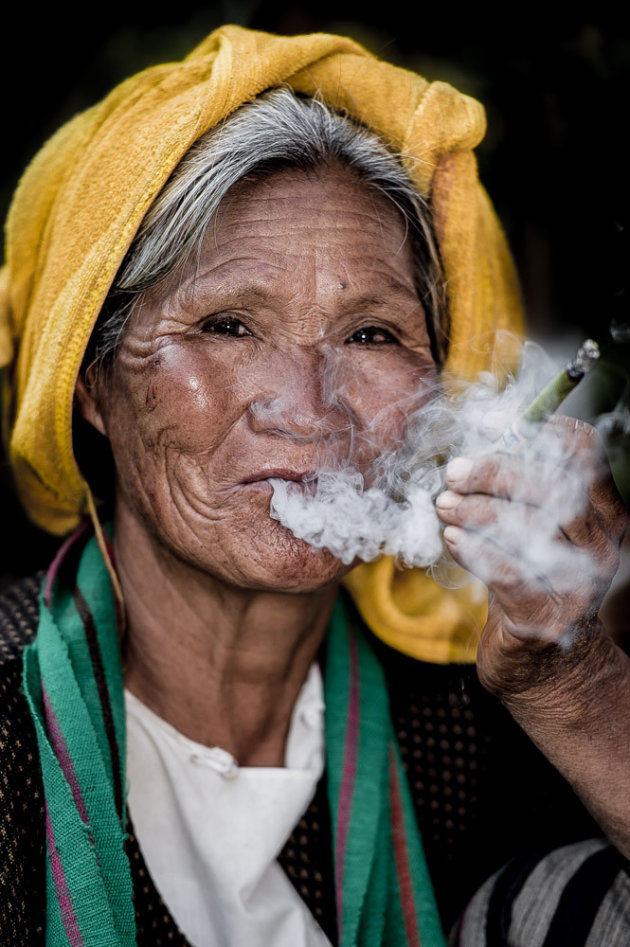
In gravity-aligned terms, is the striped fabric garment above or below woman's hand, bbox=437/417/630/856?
below

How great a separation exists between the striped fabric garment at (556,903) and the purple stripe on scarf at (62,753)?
1.14 meters

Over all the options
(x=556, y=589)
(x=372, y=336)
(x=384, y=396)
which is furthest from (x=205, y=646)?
(x=556, y=589)

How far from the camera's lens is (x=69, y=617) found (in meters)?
2.27

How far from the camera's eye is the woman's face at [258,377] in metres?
2.05

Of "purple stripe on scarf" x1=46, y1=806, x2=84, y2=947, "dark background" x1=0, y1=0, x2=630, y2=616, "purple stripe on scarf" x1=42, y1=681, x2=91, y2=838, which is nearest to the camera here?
"purple stripe on scarf" x1=46, y1=806, x2=84, y2=947

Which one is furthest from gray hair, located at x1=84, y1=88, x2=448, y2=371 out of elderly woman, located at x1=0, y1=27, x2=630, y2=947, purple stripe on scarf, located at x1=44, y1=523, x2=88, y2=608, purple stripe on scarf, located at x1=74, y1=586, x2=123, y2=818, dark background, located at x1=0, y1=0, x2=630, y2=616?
dark background, located at x1=0, y1=0, x2=630, y2=616

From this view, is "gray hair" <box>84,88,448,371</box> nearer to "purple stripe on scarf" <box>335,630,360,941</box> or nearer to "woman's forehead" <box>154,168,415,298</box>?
"woman's forehead" <box>154,168,415,298</box>

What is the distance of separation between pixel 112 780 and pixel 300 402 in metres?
1.01

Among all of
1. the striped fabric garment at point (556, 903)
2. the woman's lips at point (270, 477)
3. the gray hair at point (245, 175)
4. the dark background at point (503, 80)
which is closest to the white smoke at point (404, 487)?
the woman's lips at point (270, 477)

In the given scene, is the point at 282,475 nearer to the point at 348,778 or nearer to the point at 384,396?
the point at 384,396

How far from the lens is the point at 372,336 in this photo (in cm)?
230

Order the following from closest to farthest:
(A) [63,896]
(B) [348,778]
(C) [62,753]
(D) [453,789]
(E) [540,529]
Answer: (E) [540,529] → (A) [63,896] → (C) [62,753] → (B) [348,778] → (D) [453,789]

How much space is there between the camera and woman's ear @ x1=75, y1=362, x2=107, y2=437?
2.40m

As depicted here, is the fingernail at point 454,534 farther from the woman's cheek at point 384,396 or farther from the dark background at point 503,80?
the dark background at point 503,80
